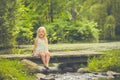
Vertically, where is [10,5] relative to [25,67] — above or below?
above

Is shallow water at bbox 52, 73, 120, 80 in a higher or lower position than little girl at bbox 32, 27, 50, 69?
lower

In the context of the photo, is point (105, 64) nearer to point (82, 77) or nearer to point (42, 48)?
point (82, 77)

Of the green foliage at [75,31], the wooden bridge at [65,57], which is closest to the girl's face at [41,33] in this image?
the wooden bridge at [65,57]

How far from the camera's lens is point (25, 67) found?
13.4 metres

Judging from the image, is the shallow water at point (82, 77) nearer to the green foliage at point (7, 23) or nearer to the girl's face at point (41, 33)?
the girl's face at point (41, 33)

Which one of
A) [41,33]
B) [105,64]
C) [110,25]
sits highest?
[41,33]

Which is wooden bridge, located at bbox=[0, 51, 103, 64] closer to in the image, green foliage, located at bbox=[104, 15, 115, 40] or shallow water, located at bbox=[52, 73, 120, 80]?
shallow water, located at bbox=[52, 73, 120, 80]

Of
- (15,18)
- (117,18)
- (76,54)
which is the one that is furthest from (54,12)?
(76,54)

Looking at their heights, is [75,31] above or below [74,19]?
below

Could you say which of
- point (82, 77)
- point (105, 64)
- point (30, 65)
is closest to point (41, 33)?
point (30, 65)

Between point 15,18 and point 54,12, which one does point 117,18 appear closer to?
point 54,12

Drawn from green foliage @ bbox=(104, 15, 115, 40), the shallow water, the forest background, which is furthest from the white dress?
green foliage @ bbox=(104, 15, 115, 40)

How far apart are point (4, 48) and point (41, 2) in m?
12.7

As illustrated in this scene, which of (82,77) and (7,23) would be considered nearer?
(82,77)
